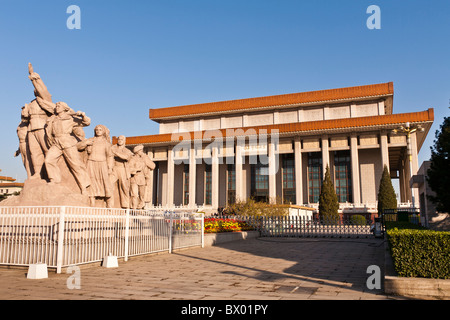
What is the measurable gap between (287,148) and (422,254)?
4106cm

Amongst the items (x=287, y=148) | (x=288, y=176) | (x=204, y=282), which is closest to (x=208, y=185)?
(x=288, y=176)

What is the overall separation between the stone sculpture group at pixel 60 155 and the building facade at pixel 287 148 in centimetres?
3391

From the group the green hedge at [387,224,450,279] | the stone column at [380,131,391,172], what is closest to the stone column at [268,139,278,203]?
the stone column at [380,131,391,172]

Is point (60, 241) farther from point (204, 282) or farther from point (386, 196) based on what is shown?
point (386, 196)

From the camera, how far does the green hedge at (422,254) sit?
5133 millimetres

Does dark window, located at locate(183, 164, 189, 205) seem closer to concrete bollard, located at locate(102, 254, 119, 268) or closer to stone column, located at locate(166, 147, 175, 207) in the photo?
stone column, located at locate(166, 147, 175, 207)

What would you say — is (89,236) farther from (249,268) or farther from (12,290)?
(249,268)

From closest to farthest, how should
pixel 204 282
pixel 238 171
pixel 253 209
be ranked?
pixel 204 282
pixel 253 209
pixel 238 171

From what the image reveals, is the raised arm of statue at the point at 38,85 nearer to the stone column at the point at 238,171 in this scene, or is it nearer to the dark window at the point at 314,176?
the stone column at the point at 238,171

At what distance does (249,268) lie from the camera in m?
7.98

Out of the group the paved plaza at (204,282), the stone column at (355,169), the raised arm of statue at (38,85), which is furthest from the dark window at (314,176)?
the raised arm of statue at (38,85)

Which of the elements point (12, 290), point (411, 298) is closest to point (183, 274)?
point (12, 290)

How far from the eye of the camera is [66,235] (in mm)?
6816
